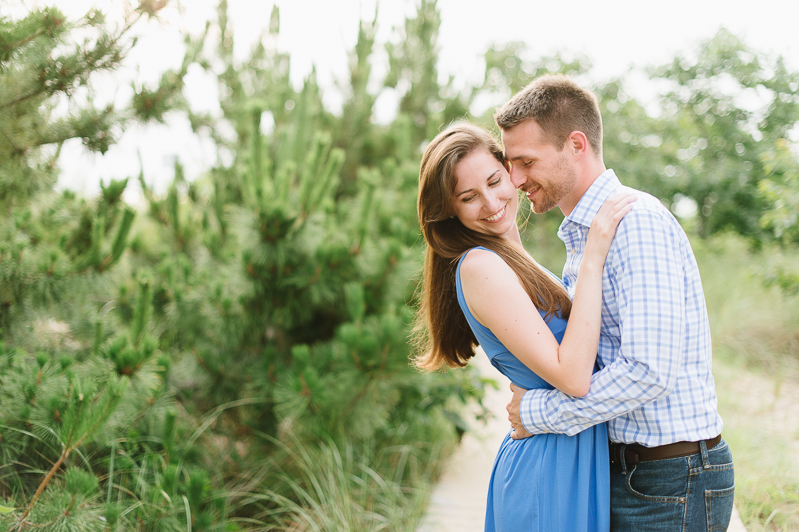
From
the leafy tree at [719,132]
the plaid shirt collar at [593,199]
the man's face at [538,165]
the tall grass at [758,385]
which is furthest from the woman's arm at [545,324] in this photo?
the leafy tree at [719,132]

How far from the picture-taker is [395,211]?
422 centimetres

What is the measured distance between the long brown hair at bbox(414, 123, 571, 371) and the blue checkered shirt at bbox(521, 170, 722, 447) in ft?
0.92

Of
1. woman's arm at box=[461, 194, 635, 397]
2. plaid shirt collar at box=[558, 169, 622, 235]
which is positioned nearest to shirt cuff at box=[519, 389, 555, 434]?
woman's arm at box=[461, 194, 635, 397]

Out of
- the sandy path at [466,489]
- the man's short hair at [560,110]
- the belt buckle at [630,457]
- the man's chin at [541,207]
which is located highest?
the man's short hair at [560,110]

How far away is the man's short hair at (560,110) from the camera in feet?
5.15

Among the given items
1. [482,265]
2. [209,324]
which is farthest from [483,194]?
[209,324]

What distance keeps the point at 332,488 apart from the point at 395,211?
216 cm

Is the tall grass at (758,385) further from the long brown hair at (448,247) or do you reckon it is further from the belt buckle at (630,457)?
the long brown hair at (448,247)

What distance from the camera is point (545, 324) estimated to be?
55.3 inches

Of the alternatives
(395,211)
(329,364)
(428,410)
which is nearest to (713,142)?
(395,211)

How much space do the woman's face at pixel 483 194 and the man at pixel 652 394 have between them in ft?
0.89

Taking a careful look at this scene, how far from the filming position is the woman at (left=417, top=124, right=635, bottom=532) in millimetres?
1344

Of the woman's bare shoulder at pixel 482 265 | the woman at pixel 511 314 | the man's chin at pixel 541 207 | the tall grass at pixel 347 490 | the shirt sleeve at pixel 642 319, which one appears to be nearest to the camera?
the shirt sleeve at pixel 642 319

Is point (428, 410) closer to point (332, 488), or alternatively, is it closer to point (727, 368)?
point (332, 488)
